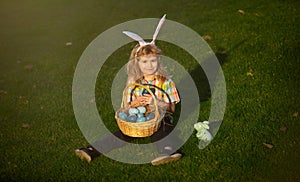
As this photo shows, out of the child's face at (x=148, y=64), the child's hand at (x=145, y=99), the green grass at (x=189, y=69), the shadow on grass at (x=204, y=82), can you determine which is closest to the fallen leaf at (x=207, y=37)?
the green grass at (x=189, y=69)

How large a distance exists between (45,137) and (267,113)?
104 inches

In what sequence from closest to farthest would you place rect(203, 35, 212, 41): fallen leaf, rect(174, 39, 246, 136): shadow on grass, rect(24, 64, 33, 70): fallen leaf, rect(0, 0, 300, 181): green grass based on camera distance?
rect(0, 0, 300, 181): green grass, rect(174, 39, 246, 136): shadow on grass, rect(24, 64, 33, 70): fallen leaf, rect(203, 35, 212, 41): fallen leaf

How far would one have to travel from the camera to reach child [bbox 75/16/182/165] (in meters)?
4.88

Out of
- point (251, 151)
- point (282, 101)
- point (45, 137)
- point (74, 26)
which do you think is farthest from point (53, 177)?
point (74, 26)

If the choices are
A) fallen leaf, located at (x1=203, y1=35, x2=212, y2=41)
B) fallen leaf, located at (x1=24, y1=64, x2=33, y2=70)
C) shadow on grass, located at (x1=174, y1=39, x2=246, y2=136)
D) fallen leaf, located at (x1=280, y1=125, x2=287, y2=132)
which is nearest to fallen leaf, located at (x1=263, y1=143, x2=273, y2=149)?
fallen leaf, located at (x1=280, y1=125, x2=287, y2=132)

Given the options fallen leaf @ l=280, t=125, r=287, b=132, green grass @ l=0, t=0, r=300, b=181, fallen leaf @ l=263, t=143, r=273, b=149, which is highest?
fallen leaf @ l=280, t=125, r=287, b=132

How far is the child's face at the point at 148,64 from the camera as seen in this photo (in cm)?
490

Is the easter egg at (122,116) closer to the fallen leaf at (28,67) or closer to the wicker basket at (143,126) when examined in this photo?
the wicker basket at (143,126)

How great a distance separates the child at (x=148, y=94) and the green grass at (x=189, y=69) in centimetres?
22

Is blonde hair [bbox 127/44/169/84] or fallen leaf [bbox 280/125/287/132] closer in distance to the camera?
blonde hair [bbox 127/44/169/84]

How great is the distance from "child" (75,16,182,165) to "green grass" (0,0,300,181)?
0.22m

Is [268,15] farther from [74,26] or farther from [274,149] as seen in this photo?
[274,149]

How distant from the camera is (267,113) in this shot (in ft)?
17.9

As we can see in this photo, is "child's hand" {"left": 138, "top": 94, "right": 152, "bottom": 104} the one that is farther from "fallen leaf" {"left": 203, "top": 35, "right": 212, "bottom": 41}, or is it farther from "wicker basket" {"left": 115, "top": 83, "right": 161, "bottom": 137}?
"fallen leaf" {"left": 203, "top": 35, "right": 212, "bottom": 41}
